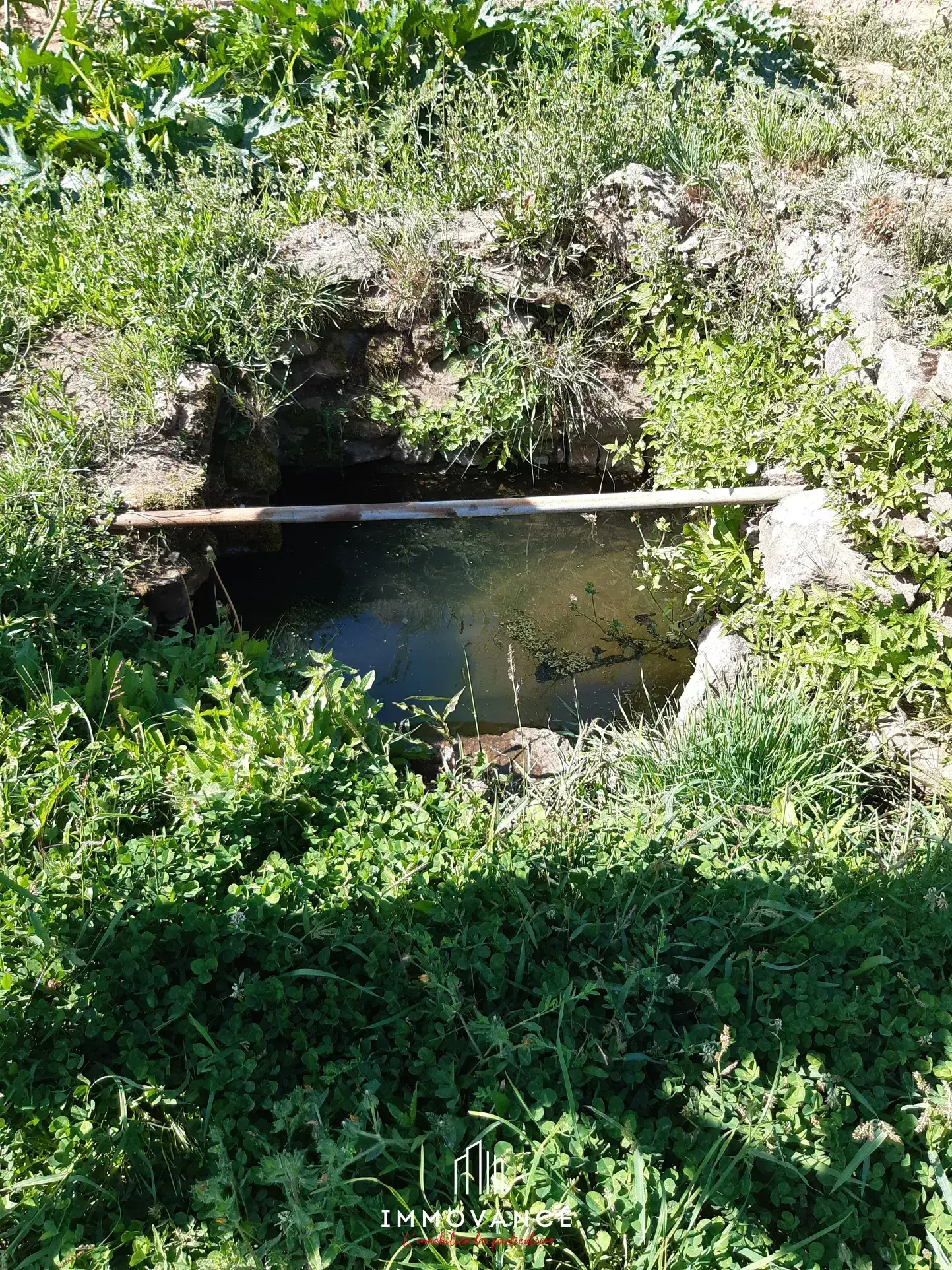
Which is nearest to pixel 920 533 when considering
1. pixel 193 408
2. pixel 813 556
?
pixel 813 556

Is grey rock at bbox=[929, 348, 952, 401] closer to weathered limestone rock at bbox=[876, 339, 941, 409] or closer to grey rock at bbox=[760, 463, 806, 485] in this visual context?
weathered limestone rock at bbox=[876, 339, 941, 409]

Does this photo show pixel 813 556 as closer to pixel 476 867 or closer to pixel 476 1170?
pixel 476 867

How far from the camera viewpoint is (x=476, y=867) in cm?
251

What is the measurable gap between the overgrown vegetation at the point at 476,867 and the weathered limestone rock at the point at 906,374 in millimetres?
136

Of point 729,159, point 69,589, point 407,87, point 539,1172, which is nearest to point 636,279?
point 729,159

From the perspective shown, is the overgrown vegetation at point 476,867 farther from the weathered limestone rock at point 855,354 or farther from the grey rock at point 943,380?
the grey rock at point 943,380

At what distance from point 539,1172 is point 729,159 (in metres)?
5.78

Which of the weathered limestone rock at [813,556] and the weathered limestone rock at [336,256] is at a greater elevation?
the weathered limestone rock at [336,256]

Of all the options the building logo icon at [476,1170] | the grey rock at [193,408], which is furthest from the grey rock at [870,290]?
the building logo icon at [476,1170]

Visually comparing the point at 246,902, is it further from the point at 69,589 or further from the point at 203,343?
Answer: the point at 203,343

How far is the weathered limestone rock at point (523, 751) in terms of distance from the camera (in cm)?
354

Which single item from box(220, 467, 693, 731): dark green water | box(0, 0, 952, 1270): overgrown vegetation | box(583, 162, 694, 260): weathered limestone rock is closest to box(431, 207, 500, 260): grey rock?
box(0, 0, 952, 1270): overgrown vegetation

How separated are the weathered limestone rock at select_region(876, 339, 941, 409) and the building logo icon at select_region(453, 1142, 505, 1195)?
9.77 feet

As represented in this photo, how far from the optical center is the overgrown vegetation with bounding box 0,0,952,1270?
1882 millimetres
